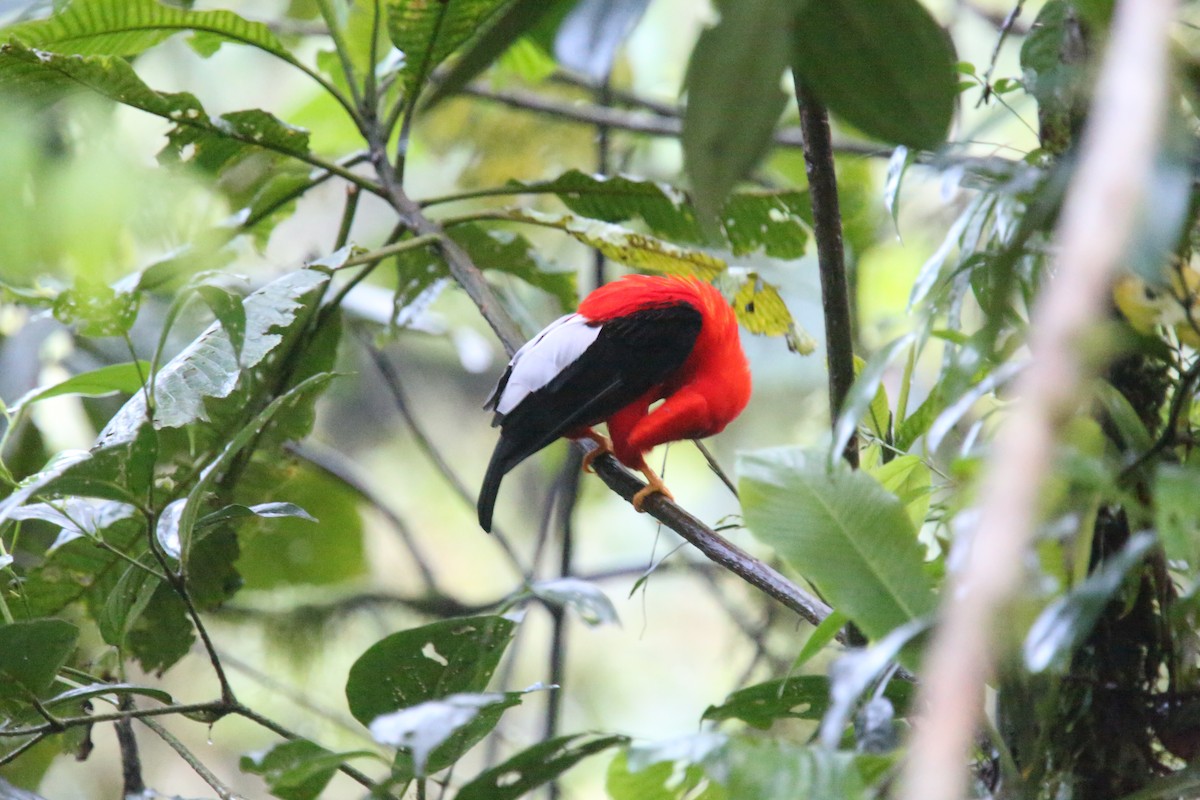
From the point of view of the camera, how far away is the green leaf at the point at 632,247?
1.57 m

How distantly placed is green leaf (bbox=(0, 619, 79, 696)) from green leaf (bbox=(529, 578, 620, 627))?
0.53 m

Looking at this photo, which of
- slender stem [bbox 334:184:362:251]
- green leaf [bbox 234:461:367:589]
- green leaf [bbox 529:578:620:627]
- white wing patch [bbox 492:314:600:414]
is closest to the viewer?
green leaf [bbox 529:578:620:627]

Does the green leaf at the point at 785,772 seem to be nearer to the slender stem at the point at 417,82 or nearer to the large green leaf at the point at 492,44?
the large green leaf at the point at 492,44

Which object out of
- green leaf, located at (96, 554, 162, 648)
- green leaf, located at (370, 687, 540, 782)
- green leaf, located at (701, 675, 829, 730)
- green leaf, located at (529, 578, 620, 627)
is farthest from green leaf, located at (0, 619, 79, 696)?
green leaf, located at (701, 675, 829, 730)

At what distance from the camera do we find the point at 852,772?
26.1 inches

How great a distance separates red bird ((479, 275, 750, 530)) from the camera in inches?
68.1

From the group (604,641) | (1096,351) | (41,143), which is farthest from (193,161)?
(604,641)

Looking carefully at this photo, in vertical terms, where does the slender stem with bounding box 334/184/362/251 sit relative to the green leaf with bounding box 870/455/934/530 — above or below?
above

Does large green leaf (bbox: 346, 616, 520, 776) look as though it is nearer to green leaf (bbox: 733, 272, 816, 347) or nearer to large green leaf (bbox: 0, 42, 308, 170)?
green leaf (bbox: 733, 272, 816, 347)

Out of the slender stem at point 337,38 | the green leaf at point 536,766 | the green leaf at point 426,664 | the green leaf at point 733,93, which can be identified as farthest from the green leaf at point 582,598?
the slender stem at point 337,38

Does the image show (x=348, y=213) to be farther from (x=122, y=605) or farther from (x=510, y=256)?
(x=122, y=605)

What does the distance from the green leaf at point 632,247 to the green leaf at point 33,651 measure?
936mm

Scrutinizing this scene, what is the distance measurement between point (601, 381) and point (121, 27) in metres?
0.98

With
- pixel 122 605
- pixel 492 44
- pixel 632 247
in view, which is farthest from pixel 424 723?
pixel 632 247
